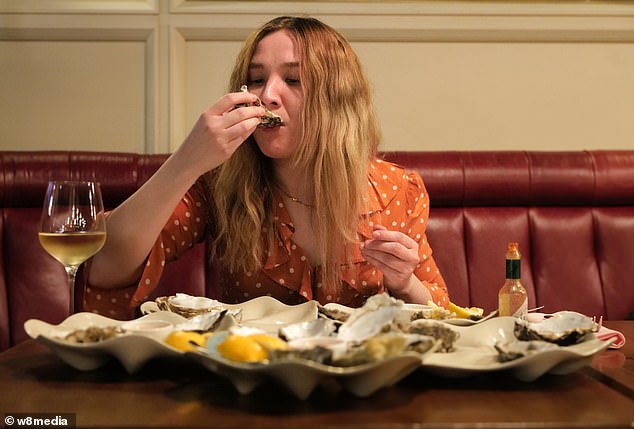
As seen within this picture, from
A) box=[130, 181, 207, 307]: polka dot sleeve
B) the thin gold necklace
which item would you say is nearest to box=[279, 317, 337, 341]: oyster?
box=[130, 181, 207, 307]: polka dot sleeve

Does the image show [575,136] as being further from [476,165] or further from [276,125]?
[276,125]

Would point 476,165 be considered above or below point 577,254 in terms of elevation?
above

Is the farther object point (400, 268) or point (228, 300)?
point (228, 300)

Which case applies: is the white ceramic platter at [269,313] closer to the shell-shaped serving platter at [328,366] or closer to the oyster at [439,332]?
the shell-shaped serving platter at [328,366]

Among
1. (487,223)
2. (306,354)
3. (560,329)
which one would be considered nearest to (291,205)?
(487,223)

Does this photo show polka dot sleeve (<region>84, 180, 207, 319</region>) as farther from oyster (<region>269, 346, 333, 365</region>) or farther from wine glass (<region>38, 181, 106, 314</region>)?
oyster (<region>269, 346, 333, 365</region>)

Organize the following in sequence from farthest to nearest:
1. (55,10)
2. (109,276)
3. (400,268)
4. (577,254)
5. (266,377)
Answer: (55,10), (577,254), (109,276), (400,268), (266,377)

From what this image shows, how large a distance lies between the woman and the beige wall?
700mm

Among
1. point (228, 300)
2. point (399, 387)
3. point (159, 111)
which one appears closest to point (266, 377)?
point (399, 387)

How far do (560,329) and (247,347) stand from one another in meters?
0.41

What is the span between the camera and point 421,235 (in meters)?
1.72

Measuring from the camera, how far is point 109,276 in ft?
4.61

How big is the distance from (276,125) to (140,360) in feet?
2.56

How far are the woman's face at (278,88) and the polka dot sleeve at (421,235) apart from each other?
0.36 m
